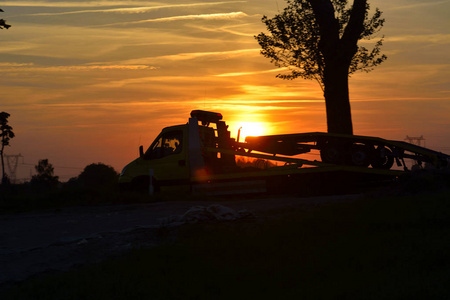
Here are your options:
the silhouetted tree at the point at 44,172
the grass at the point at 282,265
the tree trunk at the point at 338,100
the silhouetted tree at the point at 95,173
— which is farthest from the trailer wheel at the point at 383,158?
the silhouetted tree at the point at 44,172

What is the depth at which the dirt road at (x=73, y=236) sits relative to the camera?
32.1ft

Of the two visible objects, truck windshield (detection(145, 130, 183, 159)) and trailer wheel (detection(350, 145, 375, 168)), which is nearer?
trailer wheel (detection(350, 145, 375, 168))

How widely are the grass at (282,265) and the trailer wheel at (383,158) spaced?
824cm

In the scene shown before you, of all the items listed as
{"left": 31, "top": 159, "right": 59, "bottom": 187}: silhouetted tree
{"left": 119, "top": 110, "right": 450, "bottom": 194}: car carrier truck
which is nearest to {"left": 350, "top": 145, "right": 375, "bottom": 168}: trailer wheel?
{"left": 119, "top": 110, "right": 450, "bottom": 194}: car carrier truck

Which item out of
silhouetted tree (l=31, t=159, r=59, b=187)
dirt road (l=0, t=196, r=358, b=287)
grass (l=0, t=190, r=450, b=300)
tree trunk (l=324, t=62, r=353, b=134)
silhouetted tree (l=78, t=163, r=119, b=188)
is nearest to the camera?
grass (l=0, t=190, r=450, b=300)

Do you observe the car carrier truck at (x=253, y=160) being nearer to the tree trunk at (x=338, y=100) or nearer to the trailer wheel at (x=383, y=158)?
the trailer wheel at (x=383, y=158)

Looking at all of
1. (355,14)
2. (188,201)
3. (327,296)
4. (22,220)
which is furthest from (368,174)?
(327,296)

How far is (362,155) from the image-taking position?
2062 cm

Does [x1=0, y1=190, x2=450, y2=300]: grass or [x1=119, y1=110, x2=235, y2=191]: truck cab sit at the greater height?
[x1=119, y1=110, x2=235, y2=191]: truck cab

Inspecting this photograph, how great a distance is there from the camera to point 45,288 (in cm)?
824

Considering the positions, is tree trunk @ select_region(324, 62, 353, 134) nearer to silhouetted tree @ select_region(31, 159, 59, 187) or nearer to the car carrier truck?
the car carrier truck

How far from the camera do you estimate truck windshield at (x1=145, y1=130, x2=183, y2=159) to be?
21719 mm

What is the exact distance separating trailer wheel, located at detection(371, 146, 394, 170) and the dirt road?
5.07 m

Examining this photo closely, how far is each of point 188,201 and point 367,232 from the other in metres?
9.34
